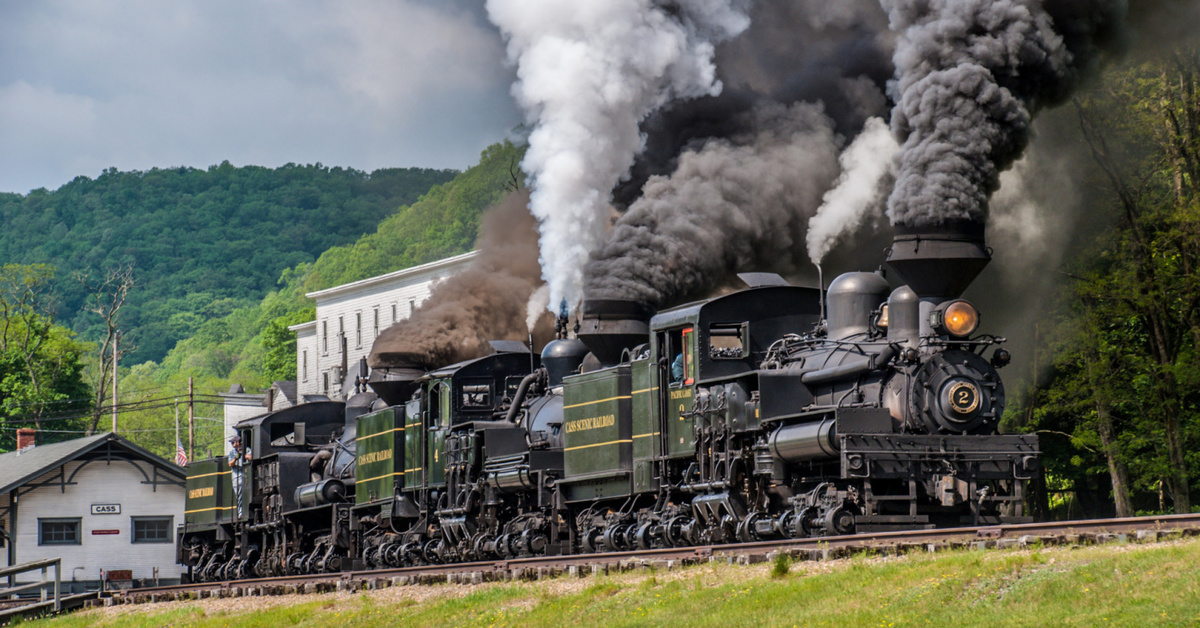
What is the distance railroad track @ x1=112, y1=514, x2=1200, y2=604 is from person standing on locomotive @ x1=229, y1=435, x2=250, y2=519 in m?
9.06

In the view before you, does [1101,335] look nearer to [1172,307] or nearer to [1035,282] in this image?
[1172,307]

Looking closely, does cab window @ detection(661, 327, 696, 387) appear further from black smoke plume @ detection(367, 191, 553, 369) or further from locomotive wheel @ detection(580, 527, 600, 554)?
black smoke plume @ detection(367, 191, 553, 369)

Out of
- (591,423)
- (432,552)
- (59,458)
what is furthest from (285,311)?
(591,423)

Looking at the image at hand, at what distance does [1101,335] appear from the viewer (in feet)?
104

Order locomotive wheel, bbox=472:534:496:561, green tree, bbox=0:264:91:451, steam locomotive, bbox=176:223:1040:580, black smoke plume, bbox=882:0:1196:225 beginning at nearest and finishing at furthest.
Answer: steam locomotive, bbox=176:223:1040:580, black smoke plume, bbox=882:0:1196:225, locomotive wheel, bbox=472:534:496:561, green tree, bbox=0:264:91:451

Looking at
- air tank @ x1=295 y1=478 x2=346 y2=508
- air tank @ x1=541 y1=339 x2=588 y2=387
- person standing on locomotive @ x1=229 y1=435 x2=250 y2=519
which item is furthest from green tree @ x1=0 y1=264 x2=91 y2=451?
air tank @ x1=541 y1=339 x2=588 y2=387

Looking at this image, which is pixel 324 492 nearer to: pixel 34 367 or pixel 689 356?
pixel 689 356

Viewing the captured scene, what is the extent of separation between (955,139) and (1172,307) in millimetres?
15766

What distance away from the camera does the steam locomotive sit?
1662 cm

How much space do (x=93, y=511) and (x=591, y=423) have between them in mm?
26766

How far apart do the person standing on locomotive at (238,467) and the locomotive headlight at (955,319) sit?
2116 centimetres

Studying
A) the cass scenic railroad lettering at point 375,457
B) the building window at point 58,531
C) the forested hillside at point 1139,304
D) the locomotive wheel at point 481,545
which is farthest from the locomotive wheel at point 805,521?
the building window at point 58,531

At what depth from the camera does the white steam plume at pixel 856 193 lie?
2733 centimetres

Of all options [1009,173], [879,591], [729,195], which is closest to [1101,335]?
[1009,173]
